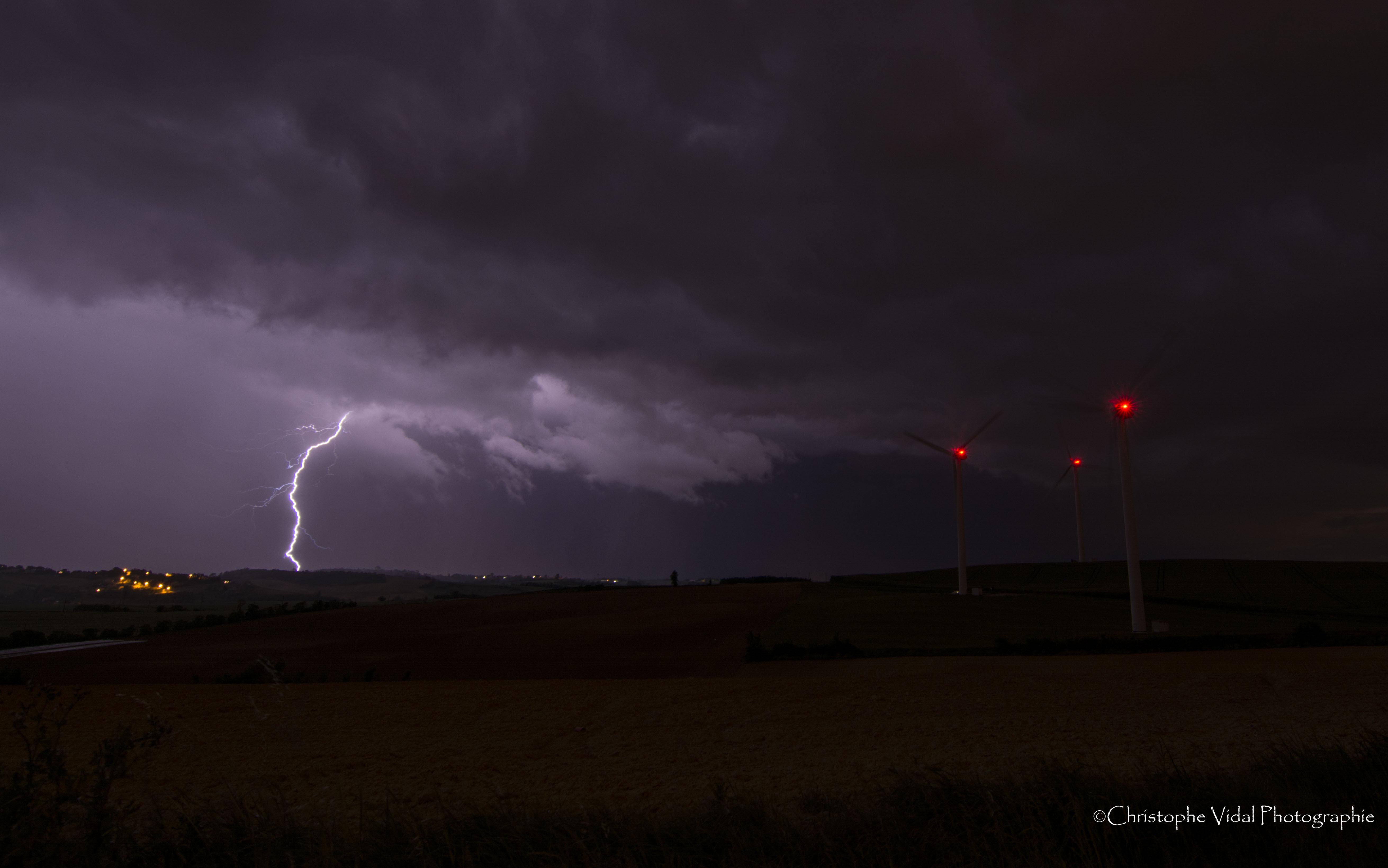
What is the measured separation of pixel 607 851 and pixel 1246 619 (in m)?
52.2

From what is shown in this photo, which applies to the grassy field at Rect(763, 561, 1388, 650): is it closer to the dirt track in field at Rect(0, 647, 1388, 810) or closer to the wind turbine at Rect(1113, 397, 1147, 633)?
the wind turbine at Rect(1113, 397, 1147, 633)

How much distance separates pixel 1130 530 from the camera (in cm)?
3469

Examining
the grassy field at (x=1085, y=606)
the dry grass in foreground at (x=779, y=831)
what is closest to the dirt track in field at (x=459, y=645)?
the grassy field at (x=1085, y=606)

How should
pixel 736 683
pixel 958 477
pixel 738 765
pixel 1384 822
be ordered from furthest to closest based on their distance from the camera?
pixel 958 477
pixel 736 683
pixel 738 765
pixel 1384 822

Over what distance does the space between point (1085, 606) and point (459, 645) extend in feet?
145

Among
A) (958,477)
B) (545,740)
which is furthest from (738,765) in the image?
(958,477)

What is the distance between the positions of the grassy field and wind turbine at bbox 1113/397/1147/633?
5.84 feet

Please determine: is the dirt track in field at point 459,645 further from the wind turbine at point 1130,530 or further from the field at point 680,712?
the wind turbine at point 1130,530

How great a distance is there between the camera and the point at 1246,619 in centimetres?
4406

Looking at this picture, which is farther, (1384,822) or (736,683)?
(736,683)

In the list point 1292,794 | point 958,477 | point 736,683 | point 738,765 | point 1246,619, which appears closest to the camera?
point 1292,794

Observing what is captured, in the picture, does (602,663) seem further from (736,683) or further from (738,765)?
(738,765)

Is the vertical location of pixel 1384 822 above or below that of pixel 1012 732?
above

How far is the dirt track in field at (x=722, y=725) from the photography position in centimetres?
1428
